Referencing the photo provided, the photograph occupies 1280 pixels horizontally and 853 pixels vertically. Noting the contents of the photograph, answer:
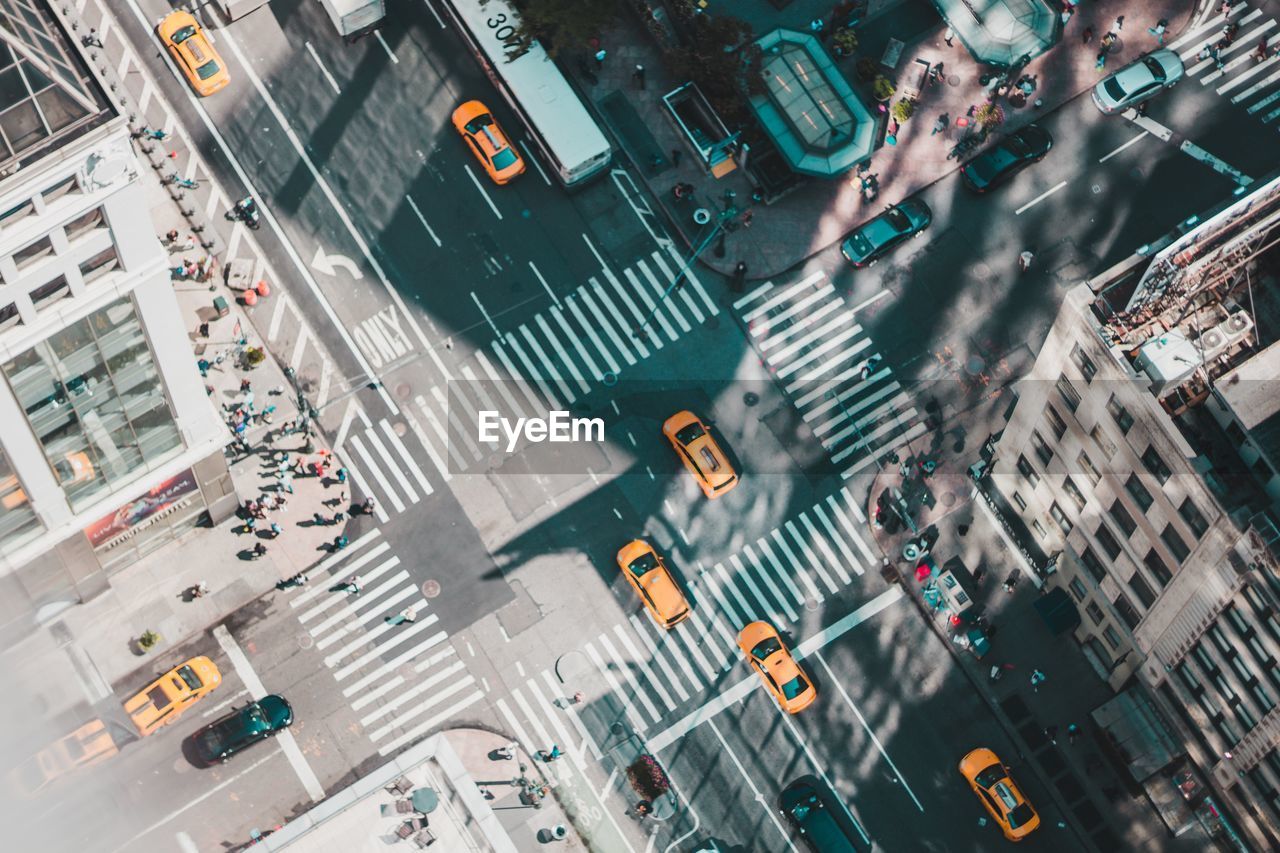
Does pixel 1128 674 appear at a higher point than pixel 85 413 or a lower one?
lower

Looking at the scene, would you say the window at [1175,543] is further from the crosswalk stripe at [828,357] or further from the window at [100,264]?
the window at [100,264]

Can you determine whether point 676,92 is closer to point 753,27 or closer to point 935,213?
point 753,27

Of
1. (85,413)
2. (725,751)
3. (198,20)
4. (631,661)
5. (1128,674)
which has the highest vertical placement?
(198,20)

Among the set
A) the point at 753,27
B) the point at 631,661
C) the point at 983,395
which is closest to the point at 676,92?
the point at 753,27

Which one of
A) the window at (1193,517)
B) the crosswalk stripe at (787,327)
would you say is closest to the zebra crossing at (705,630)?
the crosswalk stripe at (787,327)

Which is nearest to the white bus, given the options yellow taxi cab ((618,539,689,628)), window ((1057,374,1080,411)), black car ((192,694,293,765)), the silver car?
yellow taxi cab ((618,539,689,628))
